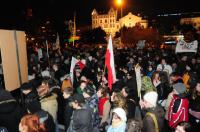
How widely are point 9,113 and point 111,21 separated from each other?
156605 millimetres

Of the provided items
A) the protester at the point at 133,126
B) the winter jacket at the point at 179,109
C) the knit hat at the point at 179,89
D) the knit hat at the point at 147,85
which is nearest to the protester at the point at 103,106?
the knit hat at the point at 147,85

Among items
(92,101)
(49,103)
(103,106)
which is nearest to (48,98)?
(49,103)

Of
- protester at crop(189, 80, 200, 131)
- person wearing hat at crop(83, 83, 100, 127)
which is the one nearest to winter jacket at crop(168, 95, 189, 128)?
protester at crop(189, 80, 200, 131)

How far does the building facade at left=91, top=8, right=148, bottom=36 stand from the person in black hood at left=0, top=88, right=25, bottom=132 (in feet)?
491

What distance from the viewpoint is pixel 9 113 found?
552 centimetres

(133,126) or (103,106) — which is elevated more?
(133,126)

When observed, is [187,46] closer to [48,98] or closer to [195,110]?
[195,110]

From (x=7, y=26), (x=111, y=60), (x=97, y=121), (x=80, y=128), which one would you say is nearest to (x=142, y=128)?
(x=80, y=128)

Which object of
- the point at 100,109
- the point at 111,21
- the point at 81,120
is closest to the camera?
the point at 81,120

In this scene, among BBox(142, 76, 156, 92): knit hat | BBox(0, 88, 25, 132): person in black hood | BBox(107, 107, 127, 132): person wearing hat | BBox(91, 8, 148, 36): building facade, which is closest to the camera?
BBox(107, 107, 127, 132): person wearing hat

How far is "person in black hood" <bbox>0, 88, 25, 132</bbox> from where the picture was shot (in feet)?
17.9

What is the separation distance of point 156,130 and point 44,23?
110ft

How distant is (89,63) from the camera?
16.0m

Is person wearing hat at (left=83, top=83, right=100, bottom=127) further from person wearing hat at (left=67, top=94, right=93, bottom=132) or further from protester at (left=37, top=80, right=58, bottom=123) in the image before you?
person wearing hat at (left=67, top=94, right=93, bottom=132)
